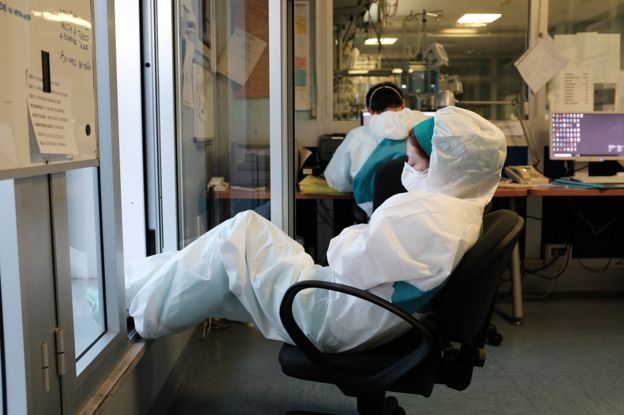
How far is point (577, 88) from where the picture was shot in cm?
345

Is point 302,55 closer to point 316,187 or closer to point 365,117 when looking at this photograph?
point 365,117

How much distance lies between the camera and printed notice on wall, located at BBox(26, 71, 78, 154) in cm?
85

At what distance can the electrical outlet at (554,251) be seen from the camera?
349cm

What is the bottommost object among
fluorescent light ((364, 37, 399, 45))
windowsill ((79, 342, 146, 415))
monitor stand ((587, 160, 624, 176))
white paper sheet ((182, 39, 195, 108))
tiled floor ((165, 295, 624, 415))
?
tiled floor ((165, 295, 624, 415))

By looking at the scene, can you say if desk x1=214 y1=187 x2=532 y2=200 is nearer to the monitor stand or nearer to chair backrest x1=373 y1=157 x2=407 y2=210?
chair backrest x1=373 y1=157 x2=407 y2=210

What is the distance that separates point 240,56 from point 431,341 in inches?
68.6

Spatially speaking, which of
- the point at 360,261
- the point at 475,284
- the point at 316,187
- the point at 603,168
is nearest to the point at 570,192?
the point at 603,168

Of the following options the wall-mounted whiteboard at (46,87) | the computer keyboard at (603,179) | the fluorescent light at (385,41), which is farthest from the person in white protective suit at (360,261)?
the fluorescent light at (385,41)

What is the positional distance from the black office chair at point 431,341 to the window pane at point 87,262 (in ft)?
1.51

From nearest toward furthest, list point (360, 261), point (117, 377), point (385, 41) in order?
point (360, 261), point (117, 377), point (385, 41)

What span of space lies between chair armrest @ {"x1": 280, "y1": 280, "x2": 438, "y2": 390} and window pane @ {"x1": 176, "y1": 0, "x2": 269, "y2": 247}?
98cm

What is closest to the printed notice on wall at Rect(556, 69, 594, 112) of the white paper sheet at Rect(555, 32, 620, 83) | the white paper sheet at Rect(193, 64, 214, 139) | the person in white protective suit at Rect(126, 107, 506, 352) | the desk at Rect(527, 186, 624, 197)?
the white paper sheet at Rect(555, 32, 620, 83)

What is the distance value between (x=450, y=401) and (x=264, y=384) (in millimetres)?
686

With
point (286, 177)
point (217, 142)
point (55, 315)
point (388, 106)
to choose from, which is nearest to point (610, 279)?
point (388, 106)
